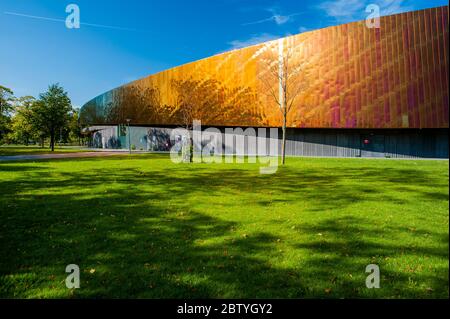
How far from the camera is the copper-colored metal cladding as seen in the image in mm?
35094

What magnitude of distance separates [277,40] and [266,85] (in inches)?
268

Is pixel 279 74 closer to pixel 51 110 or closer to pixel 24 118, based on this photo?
pixel 51 110

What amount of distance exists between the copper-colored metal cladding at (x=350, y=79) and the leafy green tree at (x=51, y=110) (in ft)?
76.2

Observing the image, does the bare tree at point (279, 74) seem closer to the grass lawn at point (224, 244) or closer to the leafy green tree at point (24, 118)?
the grass lawn at point (224, 244)

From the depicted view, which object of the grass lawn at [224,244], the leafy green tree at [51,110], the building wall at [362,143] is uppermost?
the leafy green tree at [51,110]

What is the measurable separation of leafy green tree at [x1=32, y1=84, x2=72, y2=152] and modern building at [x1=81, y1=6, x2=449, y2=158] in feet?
69.1

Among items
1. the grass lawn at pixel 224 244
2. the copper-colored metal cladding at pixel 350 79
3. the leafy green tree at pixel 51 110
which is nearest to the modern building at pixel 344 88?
the copper-colored metal cladding at pixel 350 79

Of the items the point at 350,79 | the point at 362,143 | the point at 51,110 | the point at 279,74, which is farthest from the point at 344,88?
the point at 51,110

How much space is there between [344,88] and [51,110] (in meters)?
46.3

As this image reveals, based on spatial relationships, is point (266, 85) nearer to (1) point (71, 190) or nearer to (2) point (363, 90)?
(2) point (363, 90)

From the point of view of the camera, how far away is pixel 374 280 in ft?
13.1

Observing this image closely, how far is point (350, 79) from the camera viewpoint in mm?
37969

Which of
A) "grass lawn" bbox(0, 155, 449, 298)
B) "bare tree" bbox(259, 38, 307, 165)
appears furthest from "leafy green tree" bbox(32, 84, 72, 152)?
"grass lawn" bbox(0, 155, 449, 298)

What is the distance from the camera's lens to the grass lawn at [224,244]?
406 centimetres
